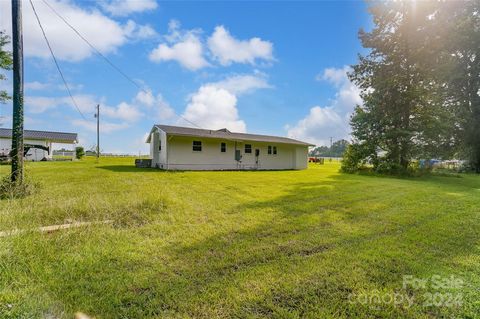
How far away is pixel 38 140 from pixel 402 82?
122ft

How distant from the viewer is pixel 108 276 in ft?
8.91

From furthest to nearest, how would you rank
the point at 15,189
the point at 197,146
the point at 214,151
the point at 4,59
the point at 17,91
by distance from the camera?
the point at 214,151, the point at 197,146, the point at 4,59, the point at 17,91, the point at 15,189

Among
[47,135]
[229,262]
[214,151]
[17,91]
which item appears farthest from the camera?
[47,135]

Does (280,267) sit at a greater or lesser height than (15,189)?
lesser

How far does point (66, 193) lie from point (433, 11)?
2441cm

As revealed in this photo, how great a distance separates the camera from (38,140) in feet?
88.9

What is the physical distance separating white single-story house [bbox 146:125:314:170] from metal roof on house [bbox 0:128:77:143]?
1578 cm

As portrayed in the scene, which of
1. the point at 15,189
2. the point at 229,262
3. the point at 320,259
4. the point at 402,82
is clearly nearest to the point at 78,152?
the point at 15,189

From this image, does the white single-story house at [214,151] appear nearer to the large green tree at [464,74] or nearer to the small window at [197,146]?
the small window at [197,146]

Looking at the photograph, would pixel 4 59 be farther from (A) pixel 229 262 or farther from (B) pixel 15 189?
(A) pixel 229 262

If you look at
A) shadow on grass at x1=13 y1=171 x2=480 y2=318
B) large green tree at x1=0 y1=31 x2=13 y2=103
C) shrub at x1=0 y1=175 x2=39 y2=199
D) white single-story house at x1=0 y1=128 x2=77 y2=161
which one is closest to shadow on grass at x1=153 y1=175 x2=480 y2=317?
shadow on grass at x1=13 y1=171 x2=480 y2=318

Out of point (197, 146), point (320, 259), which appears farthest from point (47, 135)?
point (320, 259)

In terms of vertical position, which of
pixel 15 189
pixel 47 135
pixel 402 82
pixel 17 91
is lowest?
pixel 15 189

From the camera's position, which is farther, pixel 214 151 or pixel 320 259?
pixel 214 151
